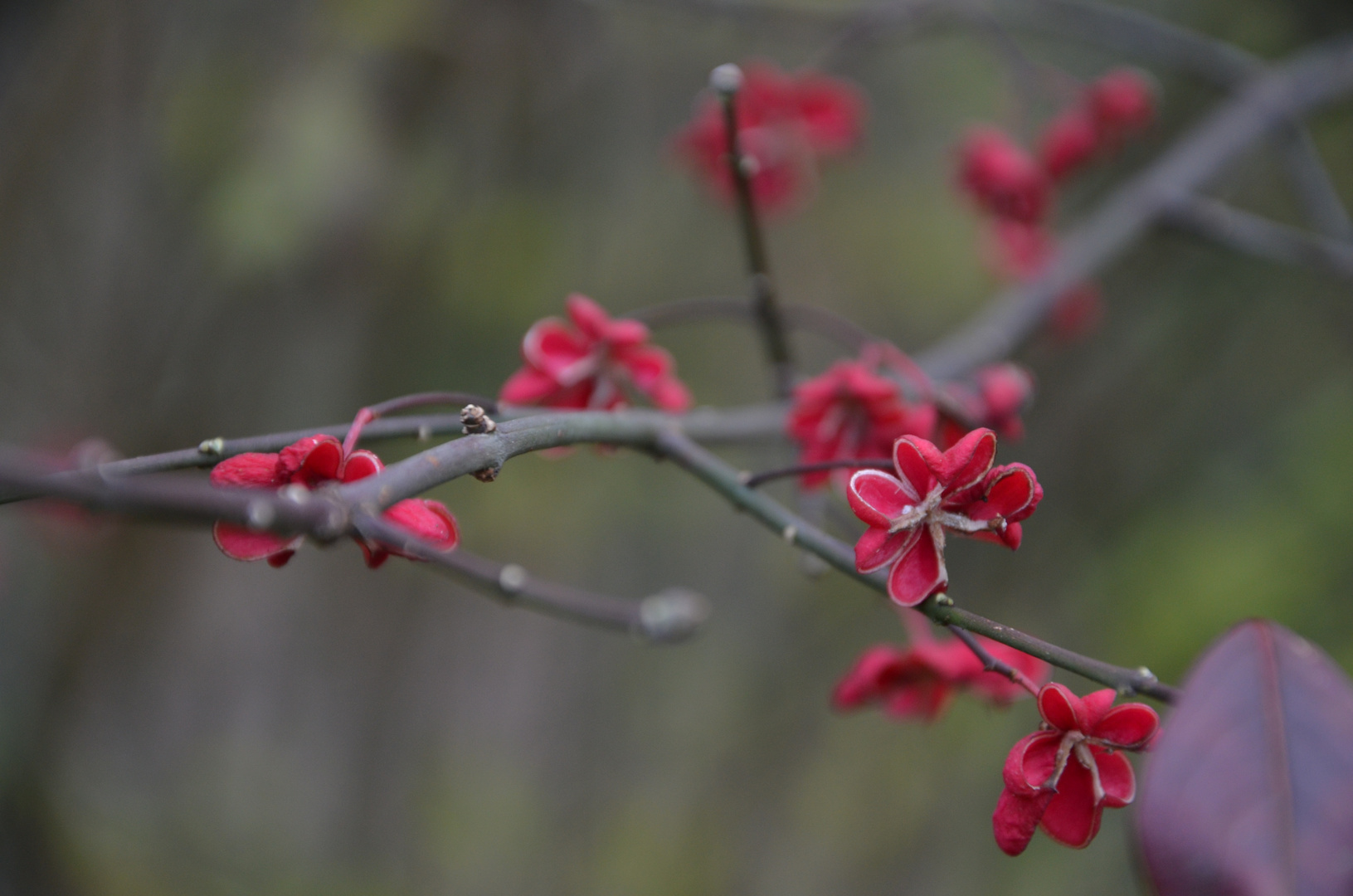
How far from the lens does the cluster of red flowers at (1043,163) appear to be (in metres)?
1.33

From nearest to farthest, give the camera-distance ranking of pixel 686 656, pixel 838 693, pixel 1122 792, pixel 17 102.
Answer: pixel 1122 792, pixel 838 693, pixel 17 102, pixel 686 656

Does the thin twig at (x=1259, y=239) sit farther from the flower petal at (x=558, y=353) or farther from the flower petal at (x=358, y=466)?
the flower petal at (x=358, y=466)

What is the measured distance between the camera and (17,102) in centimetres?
168

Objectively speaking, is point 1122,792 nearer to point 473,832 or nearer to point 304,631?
point 473,832

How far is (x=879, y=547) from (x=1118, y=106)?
3.89ft

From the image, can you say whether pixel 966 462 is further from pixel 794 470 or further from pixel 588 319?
pixel 588 319

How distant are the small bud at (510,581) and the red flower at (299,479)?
0.18 m

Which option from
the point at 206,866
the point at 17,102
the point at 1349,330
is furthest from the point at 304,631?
the point at 1349,330

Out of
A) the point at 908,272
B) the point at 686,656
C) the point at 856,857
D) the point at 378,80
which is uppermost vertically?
the point at 378,80

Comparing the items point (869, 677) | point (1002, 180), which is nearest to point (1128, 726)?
point (869, 677)

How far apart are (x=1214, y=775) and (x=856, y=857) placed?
6.28 ft

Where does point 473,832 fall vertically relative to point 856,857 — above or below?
above

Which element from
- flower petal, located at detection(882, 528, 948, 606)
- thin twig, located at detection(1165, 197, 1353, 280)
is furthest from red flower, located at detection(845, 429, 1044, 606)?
thin twig, located at detection(1165, 197, 1353, 280)

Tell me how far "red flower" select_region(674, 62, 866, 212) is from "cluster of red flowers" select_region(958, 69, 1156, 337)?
0.19 metres
